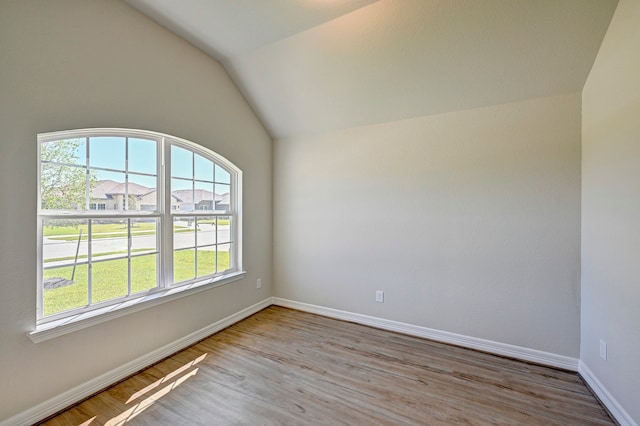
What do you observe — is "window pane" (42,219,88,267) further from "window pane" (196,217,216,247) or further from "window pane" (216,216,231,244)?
"window pane" (216,216,231,244)

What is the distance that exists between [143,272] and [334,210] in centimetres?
208

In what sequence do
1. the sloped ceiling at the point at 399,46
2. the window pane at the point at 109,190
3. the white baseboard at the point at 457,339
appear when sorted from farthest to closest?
the white baseboard at the point at 457,339 → the window pane at the point at 109,190 → the sloped ceiling at the point at 399,46

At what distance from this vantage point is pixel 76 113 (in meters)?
1.85

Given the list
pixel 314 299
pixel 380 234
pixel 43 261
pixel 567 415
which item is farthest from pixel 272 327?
pixel 567 415

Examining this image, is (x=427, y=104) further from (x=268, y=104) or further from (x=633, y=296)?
(x=633, y=296)

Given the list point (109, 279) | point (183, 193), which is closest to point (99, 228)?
point (109, 279)

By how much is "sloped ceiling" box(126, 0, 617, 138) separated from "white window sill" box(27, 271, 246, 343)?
235 centimetres

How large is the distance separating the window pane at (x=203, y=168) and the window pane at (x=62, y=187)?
3.14 ft

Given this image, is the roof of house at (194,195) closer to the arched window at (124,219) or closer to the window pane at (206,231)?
the arched window at (124,219)

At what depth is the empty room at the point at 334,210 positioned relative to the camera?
170cm

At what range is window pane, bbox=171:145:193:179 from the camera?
2.57m

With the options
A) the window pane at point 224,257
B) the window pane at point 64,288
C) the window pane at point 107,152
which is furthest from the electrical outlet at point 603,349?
the window pane at point 107,152

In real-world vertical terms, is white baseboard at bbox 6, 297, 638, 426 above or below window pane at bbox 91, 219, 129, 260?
below

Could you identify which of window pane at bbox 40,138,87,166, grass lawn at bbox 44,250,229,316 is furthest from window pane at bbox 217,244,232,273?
window pane at bbox 40,138,87,166
